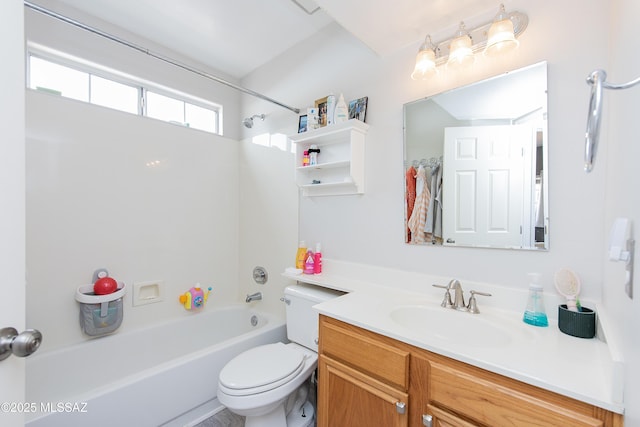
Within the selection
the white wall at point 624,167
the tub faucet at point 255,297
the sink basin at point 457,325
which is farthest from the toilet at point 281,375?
the white wall at point 624,167

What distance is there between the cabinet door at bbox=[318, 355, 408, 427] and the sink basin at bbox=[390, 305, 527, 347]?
0.87ft

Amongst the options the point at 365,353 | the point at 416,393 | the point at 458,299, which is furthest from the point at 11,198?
the point at 458,299

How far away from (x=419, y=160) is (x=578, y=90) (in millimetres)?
662

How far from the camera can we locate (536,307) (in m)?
1.06

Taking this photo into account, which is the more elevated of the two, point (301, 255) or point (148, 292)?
point (301, 255)

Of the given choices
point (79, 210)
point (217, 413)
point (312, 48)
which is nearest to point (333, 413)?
point (217, 413)

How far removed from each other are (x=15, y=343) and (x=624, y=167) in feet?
4.86

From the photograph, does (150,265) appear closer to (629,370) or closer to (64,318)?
(64,318)

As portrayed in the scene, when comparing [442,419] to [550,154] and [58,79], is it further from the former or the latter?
[58,79]

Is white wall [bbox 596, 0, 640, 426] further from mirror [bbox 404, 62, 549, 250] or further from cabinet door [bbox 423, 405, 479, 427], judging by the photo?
cabinet door [bbox 423, 405, 479, 427]

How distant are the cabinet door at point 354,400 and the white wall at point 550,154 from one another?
636mm

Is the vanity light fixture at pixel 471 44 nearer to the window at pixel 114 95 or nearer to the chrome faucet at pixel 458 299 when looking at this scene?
the chrome faucet at pixel 458 299

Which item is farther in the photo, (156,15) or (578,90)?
(156,15)

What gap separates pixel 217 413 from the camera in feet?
5.68
